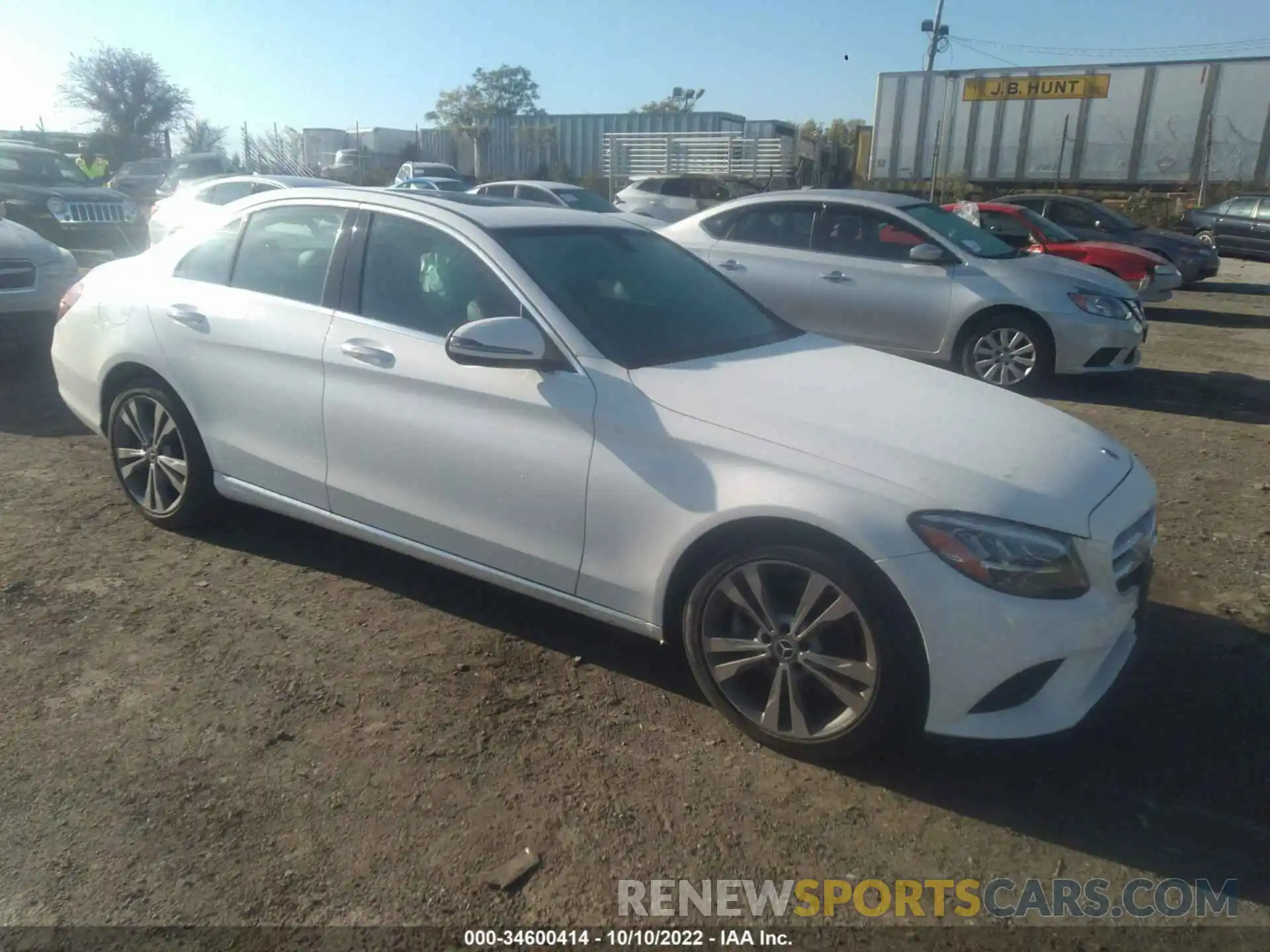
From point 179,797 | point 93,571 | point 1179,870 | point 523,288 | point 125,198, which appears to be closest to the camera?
point 1179,870

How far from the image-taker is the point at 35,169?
1473 centimetres

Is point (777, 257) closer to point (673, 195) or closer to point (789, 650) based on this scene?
point (789, 650)

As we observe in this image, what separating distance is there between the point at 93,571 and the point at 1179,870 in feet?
14.0

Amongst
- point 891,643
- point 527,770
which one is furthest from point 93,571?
point 891,643

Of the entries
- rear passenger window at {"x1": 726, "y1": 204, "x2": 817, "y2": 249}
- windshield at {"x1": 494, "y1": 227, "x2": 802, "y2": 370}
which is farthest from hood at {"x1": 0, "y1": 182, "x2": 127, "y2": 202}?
windshield at {"x1": 494, "y1": 227, "x2": 802, "y2": 370}

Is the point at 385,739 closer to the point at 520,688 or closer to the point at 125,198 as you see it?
the point at 520,688

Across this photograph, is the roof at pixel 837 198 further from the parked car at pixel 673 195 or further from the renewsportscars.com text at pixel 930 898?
the parked car at pixel 673 195

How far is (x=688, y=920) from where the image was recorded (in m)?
2.47

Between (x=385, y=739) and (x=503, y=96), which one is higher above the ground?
(x=503, y=96)

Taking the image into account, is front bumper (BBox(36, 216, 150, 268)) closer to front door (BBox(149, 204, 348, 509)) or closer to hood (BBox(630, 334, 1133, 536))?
front door (BBox(149, 204, 348, 509))

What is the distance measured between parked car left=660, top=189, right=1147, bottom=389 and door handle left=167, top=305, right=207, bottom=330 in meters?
5.09

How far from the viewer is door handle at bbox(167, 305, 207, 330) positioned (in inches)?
170

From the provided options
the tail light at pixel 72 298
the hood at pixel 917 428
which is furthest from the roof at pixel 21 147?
the hood at pixel 917 428

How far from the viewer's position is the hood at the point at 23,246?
798 centimetres
